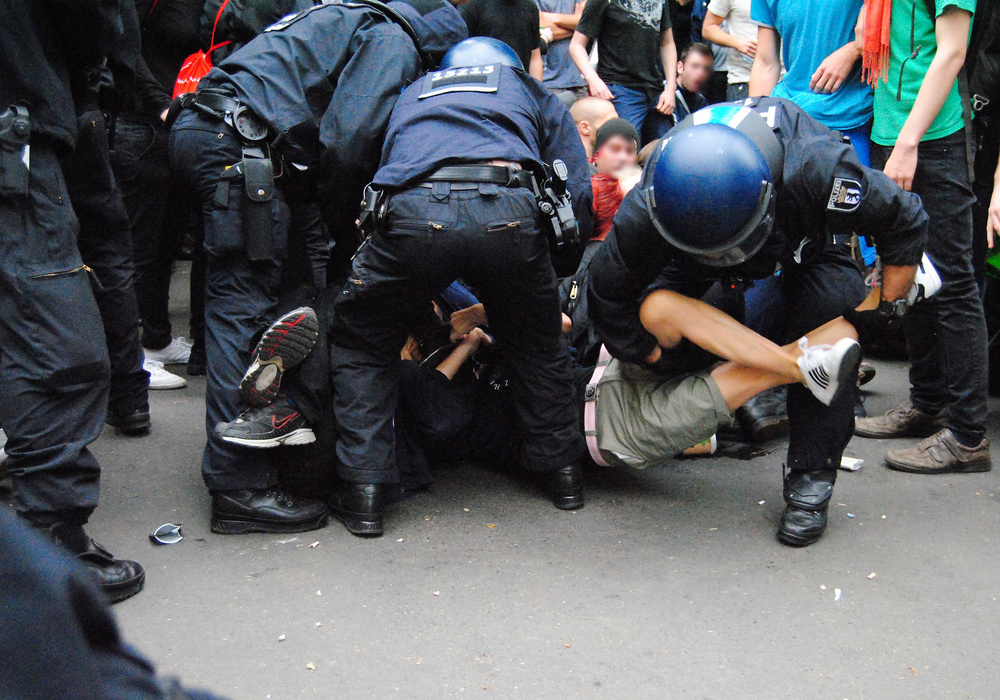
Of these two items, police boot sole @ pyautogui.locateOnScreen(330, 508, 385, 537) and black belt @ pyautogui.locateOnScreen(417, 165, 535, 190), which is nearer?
black belt @ pyautogui.locateOnScreen(417, 165, 535, 190)

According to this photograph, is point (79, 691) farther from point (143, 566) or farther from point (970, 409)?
point (970, 409)

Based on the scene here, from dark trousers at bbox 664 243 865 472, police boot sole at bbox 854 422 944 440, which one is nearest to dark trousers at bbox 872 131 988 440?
police boot sole at bbox 854 422 944 440

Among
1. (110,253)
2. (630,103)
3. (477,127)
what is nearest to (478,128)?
(477,127)

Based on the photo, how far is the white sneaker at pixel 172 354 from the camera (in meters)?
4.38

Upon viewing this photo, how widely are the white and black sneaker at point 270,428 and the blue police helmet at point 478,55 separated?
4.11ft

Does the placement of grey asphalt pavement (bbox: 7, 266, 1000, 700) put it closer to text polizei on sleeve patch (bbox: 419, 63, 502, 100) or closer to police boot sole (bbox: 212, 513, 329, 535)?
police boot sole (bbox: 212, 513, 329, 535)

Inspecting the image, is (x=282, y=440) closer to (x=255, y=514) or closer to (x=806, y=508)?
(x=255, y=514)

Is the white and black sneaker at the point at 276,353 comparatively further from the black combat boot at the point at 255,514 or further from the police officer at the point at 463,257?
the black combat boot at the point at 255,514

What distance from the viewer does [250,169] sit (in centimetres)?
289

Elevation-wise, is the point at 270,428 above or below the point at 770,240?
below

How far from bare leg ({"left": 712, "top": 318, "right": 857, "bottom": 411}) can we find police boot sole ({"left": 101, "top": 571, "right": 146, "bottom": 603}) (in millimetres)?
1816

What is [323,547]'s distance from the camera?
9.21ft

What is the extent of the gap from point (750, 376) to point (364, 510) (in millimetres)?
1287

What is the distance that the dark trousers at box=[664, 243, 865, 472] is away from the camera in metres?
2.86
